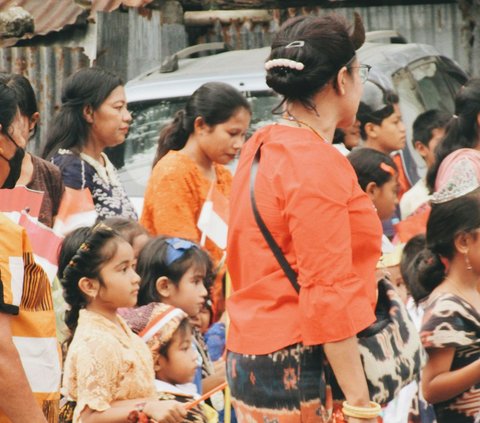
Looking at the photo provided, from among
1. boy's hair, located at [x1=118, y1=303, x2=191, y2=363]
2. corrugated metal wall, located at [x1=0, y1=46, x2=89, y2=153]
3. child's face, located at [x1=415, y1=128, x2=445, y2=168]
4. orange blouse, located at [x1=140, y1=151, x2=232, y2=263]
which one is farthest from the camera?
corrugated metal wall, located at [x1=0, y1=46, x2=89, y2=153]

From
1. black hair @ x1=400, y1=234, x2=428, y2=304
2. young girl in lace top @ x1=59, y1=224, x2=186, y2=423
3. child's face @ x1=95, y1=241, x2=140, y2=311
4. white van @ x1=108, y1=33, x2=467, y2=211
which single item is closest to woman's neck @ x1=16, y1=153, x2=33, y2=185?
young girl in lace top @ x1=59, y1=224, x2=186, y2=423

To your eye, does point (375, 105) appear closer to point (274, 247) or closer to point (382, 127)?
point (382, 127)

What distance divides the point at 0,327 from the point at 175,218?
3.11 m

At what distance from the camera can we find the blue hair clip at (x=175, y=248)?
6.19 m

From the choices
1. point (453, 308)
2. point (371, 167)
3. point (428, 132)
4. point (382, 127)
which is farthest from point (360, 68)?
point (428, 132)

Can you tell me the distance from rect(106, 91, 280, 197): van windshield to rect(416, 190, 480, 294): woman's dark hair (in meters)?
3.79

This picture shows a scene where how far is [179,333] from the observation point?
5.76 m

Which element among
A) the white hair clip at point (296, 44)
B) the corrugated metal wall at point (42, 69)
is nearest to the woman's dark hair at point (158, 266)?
the white hair clip at point (296, 44)

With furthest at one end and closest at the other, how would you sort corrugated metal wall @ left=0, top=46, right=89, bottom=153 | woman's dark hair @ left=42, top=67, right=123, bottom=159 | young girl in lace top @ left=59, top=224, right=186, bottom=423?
corrugated metal wall @ left=0, top=46, right=89, bottom=153 → woman's dark hair @ left=42, top=67, right=123, bottom=159 → young girl in lace top @ left=59, top=224, right=186, bottom=423

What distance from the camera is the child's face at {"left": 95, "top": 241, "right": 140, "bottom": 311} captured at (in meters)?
5.51

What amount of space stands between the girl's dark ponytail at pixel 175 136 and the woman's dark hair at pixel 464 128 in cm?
145

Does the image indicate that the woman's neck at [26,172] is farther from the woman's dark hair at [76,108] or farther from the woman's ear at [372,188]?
the woman's ear at [372,188]

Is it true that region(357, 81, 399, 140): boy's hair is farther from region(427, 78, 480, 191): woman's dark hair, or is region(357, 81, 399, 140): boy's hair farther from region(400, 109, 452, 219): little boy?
region(427, 78, 480, 191): woman's dark hair

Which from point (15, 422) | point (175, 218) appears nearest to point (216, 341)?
point (175, 218)
